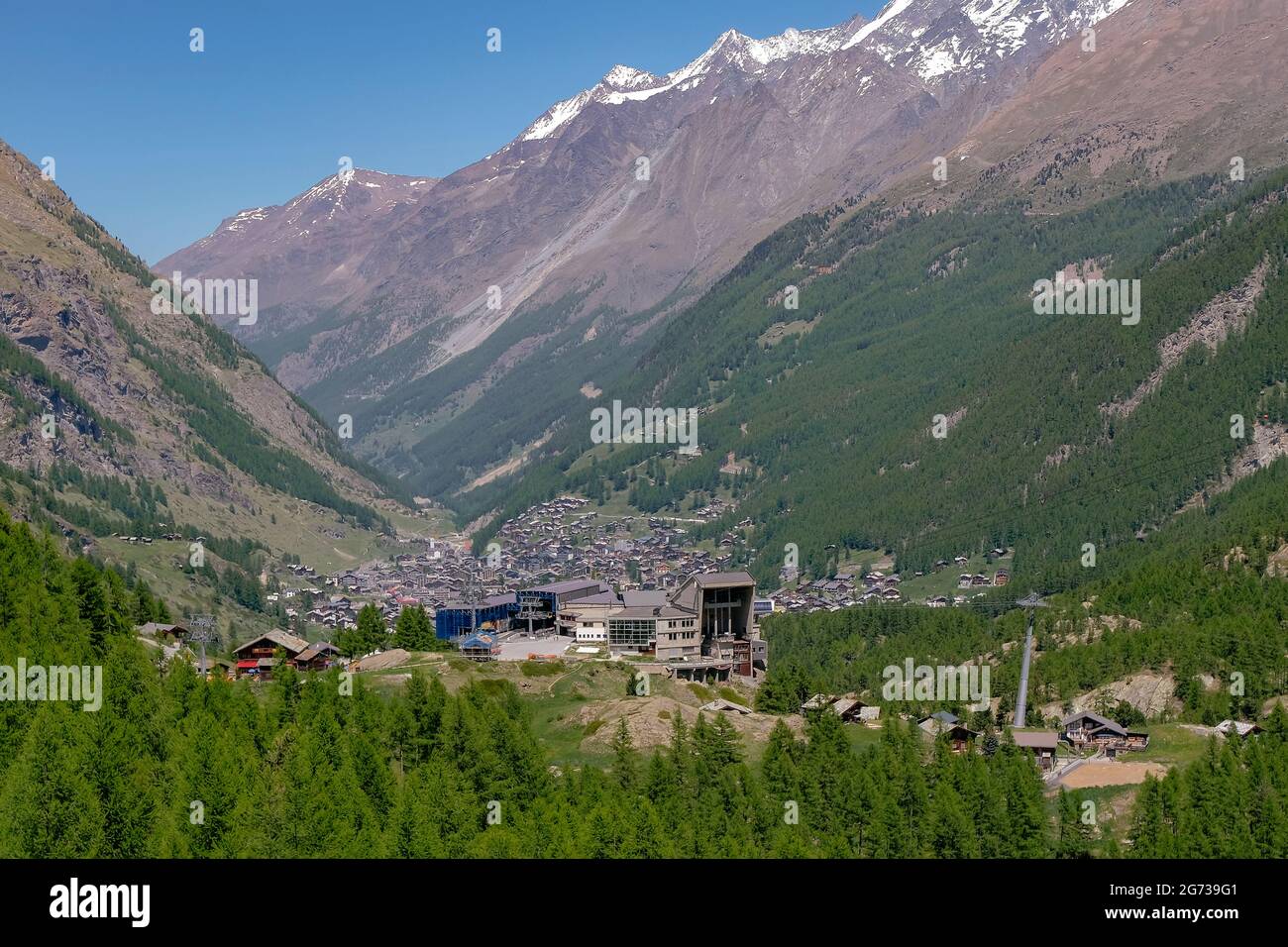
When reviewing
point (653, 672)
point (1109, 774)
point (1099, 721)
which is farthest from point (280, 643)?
point (1109, 774)

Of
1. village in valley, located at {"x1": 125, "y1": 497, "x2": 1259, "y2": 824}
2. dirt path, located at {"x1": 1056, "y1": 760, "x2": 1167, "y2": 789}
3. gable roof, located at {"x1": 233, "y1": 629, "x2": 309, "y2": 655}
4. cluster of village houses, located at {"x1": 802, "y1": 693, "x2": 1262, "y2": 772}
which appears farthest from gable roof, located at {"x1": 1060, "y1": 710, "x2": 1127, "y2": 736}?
gable roof, located at {"x1": 233, "y1": 629, "x2": 309, "y2": 655}

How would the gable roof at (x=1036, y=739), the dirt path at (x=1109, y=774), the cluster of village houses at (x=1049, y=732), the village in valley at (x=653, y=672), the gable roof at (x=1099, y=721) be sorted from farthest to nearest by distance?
1. the gable roof at (x=1099, y=721)
2. the gable roof at (x=1036, y=739)
3. the cluster of village houses at (x=1049, y=732)
4. the village in valley at (x=653, y=672)
5. the dirt path at (x=1109, y=774)

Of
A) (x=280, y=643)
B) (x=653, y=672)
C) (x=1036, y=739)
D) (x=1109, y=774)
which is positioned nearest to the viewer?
(x=1109, y=774)

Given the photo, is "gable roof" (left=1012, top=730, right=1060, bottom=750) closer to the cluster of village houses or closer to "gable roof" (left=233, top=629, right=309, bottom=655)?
the cluster of village houses

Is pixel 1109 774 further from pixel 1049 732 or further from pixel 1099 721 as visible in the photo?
pixel 1099 721

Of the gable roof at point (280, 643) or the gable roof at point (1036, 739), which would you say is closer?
the gable roof at point (1036, 739)

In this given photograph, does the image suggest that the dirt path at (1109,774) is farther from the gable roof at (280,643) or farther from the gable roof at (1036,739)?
the gable roof at (280,643)

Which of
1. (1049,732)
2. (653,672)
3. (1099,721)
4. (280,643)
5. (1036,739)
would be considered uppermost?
(280,643)

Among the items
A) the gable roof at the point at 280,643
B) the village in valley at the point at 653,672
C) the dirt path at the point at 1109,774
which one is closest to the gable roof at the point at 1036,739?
the village in valley at the point at 653,672

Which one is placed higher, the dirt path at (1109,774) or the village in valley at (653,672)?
the village in valley at (653,672)

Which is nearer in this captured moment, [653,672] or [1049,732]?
[1049,732]
